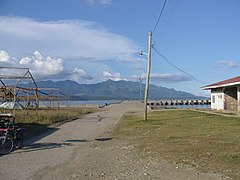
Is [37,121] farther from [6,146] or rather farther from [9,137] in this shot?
[6,146]

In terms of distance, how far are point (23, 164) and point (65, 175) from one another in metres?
1.92

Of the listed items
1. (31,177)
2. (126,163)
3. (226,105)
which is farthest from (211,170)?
(226,105)

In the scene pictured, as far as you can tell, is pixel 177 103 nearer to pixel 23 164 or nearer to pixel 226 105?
pixel 226 105

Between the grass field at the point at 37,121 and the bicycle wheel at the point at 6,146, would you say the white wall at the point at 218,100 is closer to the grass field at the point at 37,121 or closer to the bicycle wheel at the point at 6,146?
the grass field at the point at 37,121

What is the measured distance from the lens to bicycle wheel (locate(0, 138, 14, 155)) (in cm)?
1124

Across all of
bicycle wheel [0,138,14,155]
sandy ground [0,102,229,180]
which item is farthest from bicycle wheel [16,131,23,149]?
bicycle wheel [0,138,14,155]

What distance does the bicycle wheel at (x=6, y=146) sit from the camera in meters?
11.2

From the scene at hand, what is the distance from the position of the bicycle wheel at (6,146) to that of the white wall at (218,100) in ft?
108

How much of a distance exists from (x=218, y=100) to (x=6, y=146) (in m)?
35.0

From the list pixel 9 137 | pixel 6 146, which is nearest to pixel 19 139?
pixel 9 137

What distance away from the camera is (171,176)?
305 inches

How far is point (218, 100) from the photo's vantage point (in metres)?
42.4

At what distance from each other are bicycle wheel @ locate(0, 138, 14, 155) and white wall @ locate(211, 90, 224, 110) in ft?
108

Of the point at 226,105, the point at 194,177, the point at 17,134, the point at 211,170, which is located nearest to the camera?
the point at 194,177
